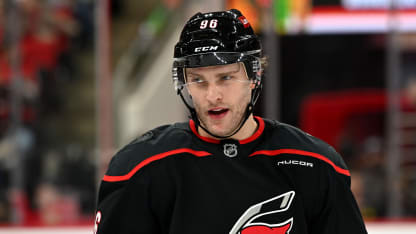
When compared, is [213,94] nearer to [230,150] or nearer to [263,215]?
[230,150]

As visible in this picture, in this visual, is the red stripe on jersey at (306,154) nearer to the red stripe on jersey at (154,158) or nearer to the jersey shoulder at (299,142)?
the jersey shoulder at (299,142)

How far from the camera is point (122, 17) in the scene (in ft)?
10.4

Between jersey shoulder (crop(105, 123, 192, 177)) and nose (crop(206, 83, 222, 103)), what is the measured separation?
0.11 metres

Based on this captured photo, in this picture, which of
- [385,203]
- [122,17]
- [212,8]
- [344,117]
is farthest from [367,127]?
[122,17]

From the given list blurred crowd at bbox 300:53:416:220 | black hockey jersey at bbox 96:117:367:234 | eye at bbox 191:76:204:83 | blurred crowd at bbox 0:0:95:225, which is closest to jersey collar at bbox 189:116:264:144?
black hockey jersey at bbox 96:117:367:234

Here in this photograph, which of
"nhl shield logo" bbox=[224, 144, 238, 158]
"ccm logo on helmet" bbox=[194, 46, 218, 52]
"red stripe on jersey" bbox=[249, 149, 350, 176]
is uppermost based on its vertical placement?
"ccm logo on helmet" bbox=[194, 46, 218, 52]

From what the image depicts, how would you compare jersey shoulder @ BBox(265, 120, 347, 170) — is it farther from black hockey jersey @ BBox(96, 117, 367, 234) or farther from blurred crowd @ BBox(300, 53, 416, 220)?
blurred crowd @ BBox(300, 53, 416, 220)

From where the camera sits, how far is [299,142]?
1.24 metres

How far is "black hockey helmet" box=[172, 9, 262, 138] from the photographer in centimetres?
113

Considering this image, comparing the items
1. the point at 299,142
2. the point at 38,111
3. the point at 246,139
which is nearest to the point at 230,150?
the point at 246,139

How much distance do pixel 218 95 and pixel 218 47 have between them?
0.27 feet

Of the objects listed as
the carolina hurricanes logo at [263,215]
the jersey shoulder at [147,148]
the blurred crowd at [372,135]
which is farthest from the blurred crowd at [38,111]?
the carolina hurricanes logo at [263,215]

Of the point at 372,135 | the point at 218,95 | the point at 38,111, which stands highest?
the point at 218,95

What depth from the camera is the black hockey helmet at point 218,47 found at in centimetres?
113
